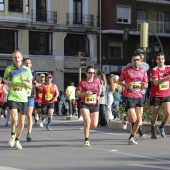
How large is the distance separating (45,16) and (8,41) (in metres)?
4.02

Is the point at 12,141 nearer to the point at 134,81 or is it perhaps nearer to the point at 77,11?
the point at 134,81

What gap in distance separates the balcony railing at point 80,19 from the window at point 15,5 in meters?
4.49

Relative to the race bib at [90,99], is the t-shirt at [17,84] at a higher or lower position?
higher

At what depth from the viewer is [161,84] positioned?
14.4 meters

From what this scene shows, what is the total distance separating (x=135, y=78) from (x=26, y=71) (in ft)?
8.09

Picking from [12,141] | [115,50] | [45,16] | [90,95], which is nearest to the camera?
[12,141]

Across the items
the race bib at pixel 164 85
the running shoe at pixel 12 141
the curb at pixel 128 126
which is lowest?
the curb at pixel 128 126

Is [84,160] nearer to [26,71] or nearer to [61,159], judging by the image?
[61,159]

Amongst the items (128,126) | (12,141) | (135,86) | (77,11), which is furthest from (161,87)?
(77,11)

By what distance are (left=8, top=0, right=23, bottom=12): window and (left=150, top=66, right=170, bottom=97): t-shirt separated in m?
34.3

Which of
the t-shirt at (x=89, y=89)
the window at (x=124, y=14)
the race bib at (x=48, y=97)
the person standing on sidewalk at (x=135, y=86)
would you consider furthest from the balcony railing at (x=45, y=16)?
the t-shirt at (x=89, y=89)

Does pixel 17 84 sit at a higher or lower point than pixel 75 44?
lower

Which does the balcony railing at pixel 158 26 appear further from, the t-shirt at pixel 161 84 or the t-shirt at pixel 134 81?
the t-shirt at pixel 134 81

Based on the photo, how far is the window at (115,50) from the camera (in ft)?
173
